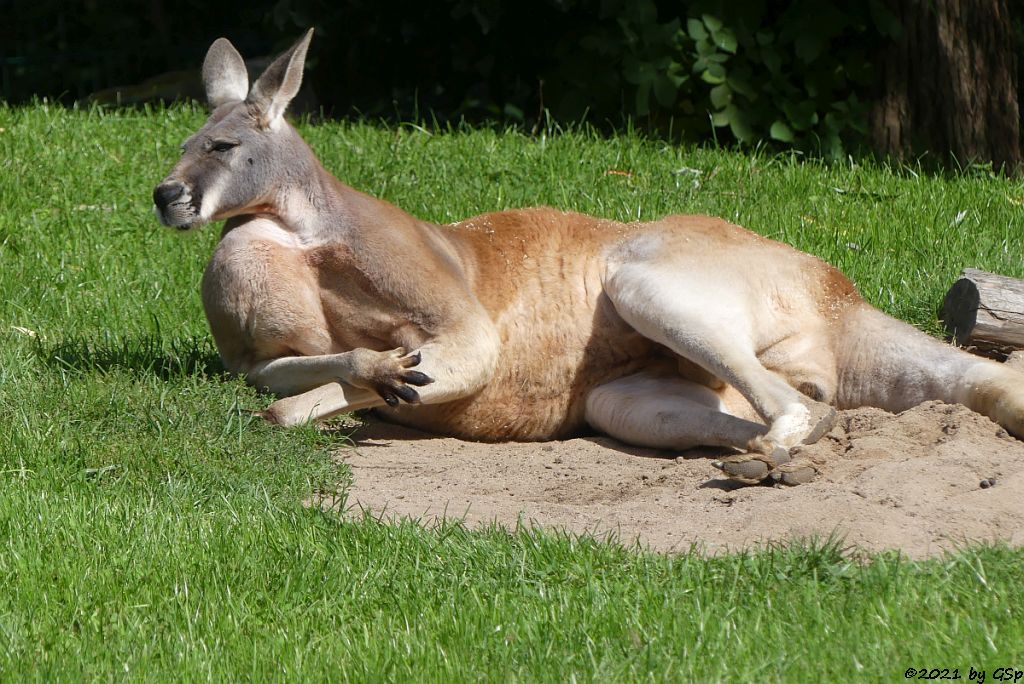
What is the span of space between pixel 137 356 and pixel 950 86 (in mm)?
6060

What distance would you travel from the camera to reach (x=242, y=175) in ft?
16.5

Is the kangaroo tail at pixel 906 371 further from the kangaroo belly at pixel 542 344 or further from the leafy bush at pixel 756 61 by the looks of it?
the leafy bush at pixel 756 61

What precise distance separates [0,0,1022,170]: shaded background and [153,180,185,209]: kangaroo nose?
4562 mm

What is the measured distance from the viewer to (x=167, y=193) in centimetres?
488

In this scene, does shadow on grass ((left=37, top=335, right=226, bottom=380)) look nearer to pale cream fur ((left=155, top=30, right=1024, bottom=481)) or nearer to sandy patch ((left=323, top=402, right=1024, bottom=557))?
pale cream fur ((left=155, top=30, right=1024, bottom=481))

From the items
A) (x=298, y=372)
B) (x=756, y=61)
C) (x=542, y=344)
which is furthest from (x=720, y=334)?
(x=756, y=61)

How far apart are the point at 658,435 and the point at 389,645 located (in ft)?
6.60

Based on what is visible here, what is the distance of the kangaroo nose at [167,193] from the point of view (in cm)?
488

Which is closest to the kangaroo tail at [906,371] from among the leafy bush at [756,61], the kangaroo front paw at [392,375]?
the kangaroo front paw at [392,375]

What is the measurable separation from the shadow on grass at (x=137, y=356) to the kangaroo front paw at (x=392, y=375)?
834 millimetres

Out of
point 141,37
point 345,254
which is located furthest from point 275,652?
point 141,37

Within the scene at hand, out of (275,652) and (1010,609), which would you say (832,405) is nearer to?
(1010,609)

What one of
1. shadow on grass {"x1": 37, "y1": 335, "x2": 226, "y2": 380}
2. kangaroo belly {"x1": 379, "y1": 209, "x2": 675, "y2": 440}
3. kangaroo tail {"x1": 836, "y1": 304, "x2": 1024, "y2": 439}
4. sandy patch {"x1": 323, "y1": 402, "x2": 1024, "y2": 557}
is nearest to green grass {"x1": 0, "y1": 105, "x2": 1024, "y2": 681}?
shadow on grass {"x1": 37, "y1": 335, "x2": 226, "y2": 380}

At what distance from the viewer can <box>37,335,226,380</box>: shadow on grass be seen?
5.38 m
